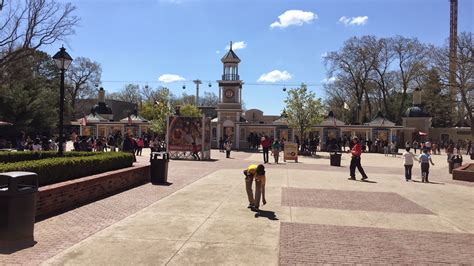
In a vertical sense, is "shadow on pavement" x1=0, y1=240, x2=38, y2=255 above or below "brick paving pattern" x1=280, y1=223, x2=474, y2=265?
above

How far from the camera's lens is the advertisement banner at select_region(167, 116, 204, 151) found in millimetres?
25391

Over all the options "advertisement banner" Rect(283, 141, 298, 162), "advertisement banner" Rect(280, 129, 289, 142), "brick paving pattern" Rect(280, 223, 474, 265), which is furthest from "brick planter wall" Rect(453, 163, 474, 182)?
"advertisement banner" Rect(280, 129, 289, 142)

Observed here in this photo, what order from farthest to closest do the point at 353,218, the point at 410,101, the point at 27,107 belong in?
1. the point at 410,101
2. the point at 27,107
3. the point at 353,218

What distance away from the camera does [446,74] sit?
27.9 metres

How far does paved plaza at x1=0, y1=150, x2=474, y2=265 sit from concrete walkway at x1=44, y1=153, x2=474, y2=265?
0.02 meters

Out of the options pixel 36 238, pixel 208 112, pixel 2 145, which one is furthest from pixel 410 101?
pixel 36 238

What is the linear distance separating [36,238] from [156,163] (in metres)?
7.01

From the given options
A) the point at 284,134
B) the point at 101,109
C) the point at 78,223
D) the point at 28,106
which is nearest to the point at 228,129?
the point at 284,134

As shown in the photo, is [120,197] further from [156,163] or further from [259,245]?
[259,245]

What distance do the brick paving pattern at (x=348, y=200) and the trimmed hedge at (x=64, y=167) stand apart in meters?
5.13

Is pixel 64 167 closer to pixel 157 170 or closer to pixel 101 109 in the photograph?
pixel 157 170

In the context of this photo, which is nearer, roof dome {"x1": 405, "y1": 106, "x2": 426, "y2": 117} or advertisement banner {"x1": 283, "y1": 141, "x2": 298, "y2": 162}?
advertisement banner {"x1": 283, "y1": 141, "x2": 298, "y2": 162}

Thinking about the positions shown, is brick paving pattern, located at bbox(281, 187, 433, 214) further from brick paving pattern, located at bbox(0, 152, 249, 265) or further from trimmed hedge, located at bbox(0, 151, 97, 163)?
trimmed hedge, located at bbox(0, 151, 97, 163)

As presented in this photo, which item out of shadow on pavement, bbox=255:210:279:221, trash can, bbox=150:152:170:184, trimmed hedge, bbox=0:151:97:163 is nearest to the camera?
shadow on pavement, bbox=255:210:279:221
